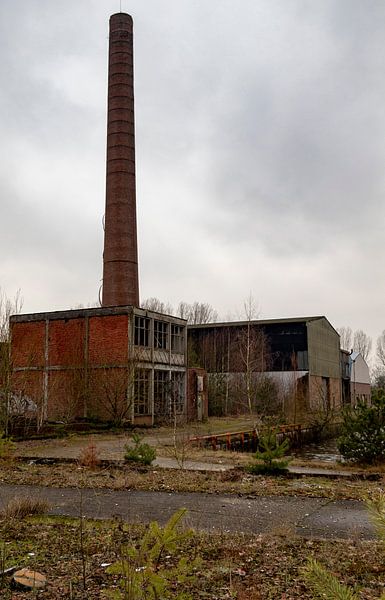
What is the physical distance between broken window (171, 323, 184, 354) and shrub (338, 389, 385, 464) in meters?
16.5

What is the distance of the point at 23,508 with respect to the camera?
718 centimetres

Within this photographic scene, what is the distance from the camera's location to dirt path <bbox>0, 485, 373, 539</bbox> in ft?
22.3

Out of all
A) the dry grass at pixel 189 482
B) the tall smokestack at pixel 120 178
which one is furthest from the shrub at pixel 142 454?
the tall smokestack at pixel 120 178

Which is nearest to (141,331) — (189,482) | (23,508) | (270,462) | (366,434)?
(366,434)

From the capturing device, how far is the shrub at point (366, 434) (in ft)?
47.9

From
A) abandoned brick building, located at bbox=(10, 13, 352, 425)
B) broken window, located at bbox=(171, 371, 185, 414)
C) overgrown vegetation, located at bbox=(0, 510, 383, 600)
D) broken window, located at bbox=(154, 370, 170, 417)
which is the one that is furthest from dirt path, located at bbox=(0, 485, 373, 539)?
broken window, located at bbox=(171, 371, 185, 414)

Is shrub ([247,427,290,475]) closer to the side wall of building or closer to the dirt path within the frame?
the dirt path

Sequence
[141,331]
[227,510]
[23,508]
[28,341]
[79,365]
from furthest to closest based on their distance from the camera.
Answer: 1. [28,341]
2. [141,331]
3. [79,365]
4. [227,510]
5. [23,508]

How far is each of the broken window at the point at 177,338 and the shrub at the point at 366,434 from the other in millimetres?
16468

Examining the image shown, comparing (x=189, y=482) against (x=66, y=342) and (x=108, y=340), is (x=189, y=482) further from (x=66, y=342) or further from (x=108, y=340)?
(x=66, y=342)

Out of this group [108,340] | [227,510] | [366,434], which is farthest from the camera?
[108,340]

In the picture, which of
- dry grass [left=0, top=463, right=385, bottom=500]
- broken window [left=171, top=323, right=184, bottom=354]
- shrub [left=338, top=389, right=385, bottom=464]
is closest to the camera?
dry grass [left=0, top=463, right=385, bottom=500]

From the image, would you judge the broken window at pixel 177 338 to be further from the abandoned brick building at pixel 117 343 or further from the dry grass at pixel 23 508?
the dry grass at pixel 23 508

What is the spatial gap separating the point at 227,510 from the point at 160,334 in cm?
2184
